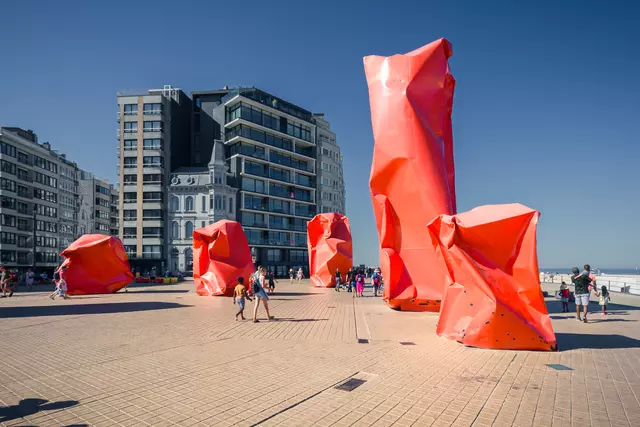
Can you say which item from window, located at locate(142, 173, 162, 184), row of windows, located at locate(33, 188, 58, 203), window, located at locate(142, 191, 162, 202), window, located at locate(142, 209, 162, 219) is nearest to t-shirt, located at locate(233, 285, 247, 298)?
window, located at locate(142, 209, 162, 219)

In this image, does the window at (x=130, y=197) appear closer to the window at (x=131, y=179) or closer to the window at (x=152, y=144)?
the window at (x=131, y=179)

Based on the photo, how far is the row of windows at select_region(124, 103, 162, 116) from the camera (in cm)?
5947

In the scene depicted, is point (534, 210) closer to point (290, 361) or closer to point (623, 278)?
point (290, 361)

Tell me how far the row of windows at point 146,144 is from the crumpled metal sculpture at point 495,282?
5616 cm

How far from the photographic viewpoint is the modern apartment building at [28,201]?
5591cm

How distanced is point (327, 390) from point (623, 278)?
128 feet

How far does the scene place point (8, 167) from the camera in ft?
185

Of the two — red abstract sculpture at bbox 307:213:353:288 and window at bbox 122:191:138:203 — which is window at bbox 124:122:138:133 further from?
red abstract sculpture at bbox 307:213:353:288

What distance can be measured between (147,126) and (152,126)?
30.5 inches

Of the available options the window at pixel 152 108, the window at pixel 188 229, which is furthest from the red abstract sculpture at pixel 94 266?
the window at pixel 152 108

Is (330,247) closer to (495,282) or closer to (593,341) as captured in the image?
(593,341)

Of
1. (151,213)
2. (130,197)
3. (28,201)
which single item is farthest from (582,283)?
(28,201)

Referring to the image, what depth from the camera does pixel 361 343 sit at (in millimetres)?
9742

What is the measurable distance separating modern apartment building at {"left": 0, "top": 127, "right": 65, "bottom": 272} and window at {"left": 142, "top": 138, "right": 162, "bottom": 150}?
54.2 feet
